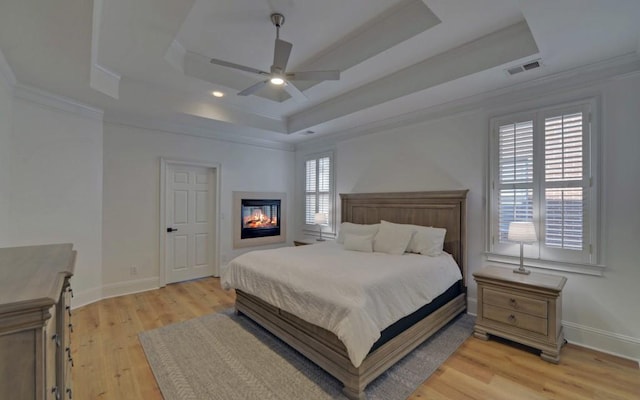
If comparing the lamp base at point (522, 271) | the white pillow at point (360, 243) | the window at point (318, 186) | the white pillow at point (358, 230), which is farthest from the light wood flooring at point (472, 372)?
the window at point (318, 186)

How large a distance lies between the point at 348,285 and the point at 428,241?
1.62 m

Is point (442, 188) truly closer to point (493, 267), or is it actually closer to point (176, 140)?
point (493, 267)

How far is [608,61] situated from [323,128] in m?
3.52

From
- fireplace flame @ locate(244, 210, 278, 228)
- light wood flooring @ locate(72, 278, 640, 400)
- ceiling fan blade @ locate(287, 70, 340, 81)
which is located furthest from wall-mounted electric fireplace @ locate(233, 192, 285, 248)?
ceiling fan blade @ locate(287, 70, 340, 81)

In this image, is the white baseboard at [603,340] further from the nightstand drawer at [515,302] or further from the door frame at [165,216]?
the door frame at [165,216]

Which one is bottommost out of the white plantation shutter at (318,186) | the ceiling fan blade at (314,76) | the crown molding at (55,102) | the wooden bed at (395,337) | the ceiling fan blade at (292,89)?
the wooden bed at (395,337)

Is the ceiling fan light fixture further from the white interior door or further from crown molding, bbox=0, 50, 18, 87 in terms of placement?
the white interior door

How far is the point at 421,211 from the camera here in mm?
4000

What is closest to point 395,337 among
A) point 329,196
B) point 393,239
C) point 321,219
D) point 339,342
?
point 339,342

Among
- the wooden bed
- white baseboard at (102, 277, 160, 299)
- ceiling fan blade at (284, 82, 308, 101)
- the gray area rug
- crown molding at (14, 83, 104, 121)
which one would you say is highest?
ceiling fan blade at (284, 82, 308, 101)

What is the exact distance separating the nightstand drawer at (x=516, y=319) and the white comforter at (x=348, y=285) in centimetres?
47

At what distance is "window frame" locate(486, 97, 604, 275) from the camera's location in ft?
8.93

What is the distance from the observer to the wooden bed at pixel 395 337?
213cm

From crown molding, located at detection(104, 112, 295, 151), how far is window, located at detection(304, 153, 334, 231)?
101cm
